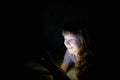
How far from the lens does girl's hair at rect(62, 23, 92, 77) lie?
7.68ft

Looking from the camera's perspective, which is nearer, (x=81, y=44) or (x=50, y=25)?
(x=81, y=44)

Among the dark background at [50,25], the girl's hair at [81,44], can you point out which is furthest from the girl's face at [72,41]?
the dark background at [50,25]

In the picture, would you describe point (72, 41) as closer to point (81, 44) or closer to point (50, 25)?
point (81, 44)

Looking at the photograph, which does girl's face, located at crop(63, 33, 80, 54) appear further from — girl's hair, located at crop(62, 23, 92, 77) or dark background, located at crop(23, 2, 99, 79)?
dark background, located at crop(23, 2, 99, 79)

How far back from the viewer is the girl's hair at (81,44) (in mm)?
2342

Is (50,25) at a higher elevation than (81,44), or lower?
higher

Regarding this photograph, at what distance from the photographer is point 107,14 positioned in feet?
9.69

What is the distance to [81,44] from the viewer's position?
2363mm

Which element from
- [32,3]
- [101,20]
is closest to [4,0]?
[32,3]

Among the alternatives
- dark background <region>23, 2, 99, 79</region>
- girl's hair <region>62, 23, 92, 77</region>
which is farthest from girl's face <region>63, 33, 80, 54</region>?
dark background <region>23, 2, 99, 79</region>

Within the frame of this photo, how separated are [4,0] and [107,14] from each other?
1.47 metres

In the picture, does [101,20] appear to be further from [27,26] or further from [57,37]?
[27,26]

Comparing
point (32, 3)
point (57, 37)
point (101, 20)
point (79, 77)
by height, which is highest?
point (32, 3)

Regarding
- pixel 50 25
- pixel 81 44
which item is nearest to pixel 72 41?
pixel 81 44
